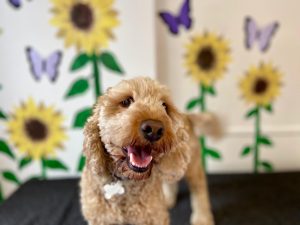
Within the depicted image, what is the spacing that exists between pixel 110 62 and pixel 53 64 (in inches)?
9.9

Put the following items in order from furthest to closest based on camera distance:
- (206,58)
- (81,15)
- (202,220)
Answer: (206,58) → (81,15) → (202,220)

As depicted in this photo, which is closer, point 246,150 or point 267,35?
point 267,35

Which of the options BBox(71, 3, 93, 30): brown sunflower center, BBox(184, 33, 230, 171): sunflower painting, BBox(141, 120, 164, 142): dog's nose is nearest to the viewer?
BBox(141, 120, 164, 142): dog's nose

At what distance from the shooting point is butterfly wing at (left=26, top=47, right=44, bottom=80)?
1.42 metres

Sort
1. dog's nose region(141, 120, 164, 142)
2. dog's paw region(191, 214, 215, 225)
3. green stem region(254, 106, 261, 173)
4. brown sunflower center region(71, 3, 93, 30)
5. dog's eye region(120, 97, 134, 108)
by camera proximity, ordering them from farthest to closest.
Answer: green stem region(254, 106, 261, 173) → brown sunflower center region(71, 3, 93, 30) → dog's paw region(191, 214, 215, 225) → dog's eye region(120, 97, 134, 108) → dog's nose region(141, 120, 164, 142)

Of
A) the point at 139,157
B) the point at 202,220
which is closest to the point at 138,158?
the point at 139,157

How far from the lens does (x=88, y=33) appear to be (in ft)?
4.58

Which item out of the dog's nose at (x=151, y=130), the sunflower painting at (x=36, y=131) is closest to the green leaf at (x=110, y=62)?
the sunflower painting at (x=36, y=131)

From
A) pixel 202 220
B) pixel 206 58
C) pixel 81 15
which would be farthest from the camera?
pixel 206 58

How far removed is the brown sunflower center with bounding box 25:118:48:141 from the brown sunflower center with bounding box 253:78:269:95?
100 cm

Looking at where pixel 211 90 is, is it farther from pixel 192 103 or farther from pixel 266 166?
pixel 266 166

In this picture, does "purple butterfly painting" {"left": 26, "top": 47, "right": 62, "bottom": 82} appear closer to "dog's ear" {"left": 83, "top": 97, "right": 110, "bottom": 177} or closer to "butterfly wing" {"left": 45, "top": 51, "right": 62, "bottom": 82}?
"butterfly wing" {"left": 45, "top": 51, "right": 62, "bottom": 82}

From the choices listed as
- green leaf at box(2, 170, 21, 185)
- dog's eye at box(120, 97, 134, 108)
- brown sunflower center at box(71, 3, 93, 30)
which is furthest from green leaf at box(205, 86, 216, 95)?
green leaf at box(2, 170, 21, 185)

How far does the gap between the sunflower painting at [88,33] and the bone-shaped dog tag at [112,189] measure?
2.14ft
